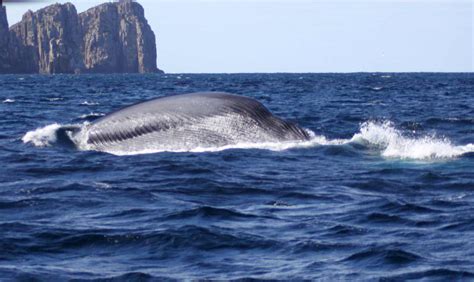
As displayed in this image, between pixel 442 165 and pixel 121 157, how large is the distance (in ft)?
19.2

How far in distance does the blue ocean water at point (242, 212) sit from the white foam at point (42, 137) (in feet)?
1.04

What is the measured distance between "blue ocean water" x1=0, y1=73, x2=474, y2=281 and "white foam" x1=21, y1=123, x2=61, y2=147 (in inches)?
12.5

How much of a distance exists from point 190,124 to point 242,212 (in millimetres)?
6200

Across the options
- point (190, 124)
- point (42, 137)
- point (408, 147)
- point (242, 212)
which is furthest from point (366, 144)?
point (242, 212)

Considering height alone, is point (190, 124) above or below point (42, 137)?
above

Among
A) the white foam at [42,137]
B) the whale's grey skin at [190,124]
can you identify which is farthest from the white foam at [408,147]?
the white foam at [42,137]

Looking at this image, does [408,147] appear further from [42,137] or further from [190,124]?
[42,137]

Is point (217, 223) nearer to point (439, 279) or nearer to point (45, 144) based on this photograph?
point (439, 279)

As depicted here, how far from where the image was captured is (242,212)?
1203 cm

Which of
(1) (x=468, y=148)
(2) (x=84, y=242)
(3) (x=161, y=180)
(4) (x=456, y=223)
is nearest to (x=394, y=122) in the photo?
(1) (x=468, y=148)

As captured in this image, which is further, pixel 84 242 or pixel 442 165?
pixel 442 165

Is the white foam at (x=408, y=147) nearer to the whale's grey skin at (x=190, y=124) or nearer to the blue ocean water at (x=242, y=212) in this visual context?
the blue ocean water at (x=242, y=212)

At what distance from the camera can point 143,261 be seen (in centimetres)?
942

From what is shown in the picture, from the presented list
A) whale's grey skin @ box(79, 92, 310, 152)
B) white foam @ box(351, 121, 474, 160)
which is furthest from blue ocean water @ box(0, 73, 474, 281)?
whale's grey skin @ box(79, 92, 310, 152)
